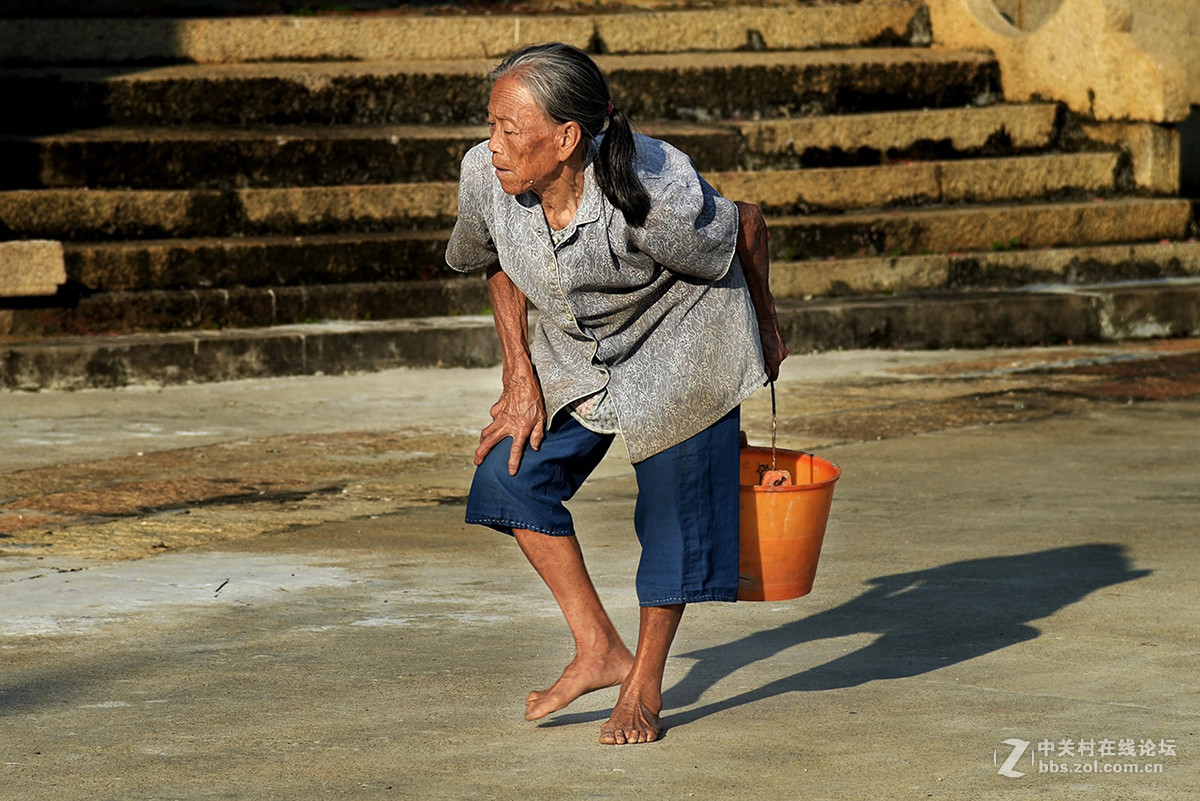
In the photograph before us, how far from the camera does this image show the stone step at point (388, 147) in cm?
920

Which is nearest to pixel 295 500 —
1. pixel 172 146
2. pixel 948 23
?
pixel 172 146

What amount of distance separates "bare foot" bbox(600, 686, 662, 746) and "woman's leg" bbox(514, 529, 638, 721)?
0.11m

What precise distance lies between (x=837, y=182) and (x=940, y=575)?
19.5ft

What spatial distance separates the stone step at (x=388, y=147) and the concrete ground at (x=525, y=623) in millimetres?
2181

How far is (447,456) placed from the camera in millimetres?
6633

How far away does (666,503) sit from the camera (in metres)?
3.41

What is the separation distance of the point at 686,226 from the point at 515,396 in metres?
0.53

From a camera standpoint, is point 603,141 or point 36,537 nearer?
point 603,141

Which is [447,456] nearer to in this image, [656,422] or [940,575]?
[940,575]

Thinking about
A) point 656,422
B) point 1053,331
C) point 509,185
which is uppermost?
point 509,185

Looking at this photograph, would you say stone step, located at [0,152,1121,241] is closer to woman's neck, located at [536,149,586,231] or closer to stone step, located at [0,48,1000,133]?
stone step, located at [0,48,1000,133]

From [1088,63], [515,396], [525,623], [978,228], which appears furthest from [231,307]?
[1088,63]

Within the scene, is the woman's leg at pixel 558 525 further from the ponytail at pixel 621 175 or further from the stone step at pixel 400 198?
the stone step at pixel 400 198

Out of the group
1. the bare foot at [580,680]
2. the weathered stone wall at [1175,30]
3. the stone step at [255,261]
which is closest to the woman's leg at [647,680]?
the bare foot at [580,680]
